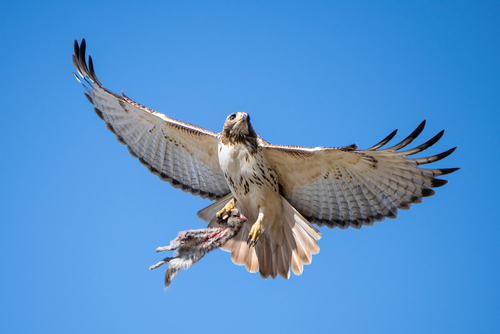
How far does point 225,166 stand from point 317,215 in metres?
1.54

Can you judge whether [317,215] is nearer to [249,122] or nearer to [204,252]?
[249,122]

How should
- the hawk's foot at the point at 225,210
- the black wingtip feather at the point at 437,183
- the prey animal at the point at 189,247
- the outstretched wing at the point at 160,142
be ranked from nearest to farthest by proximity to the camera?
the prey animal at the point at 189,247
the black wingtip feather at the point at 437,183
the hawk's foot at the point at 225,210
the outstretched wing at the point at 160,142

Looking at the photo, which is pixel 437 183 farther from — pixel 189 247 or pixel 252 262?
pixel 189 247

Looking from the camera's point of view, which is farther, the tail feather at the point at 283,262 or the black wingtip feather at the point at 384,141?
the tail feather at the point at 283,262

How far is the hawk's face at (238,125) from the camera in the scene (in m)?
6.63

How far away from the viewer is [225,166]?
6832mm

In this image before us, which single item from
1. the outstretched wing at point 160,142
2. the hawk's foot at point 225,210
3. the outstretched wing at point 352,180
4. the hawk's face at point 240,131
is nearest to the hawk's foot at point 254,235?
the hawk's foot at point 225,210

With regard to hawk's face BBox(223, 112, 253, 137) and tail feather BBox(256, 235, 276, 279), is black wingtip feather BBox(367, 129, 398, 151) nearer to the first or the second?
hawk's face BBox(223, 112, 253, 137)

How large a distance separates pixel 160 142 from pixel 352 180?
2991 mm

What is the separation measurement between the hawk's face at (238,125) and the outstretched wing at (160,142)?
2.32 ft

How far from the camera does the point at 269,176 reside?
699 cm

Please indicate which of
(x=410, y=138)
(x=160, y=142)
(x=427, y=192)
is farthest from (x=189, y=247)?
(x=427, y=192)

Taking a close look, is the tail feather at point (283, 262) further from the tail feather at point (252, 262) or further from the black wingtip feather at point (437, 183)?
the black wingtip feather at point (437, 183)

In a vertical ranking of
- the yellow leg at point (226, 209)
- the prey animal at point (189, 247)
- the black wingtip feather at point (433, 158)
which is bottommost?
the prey animal at point (189, 247)
